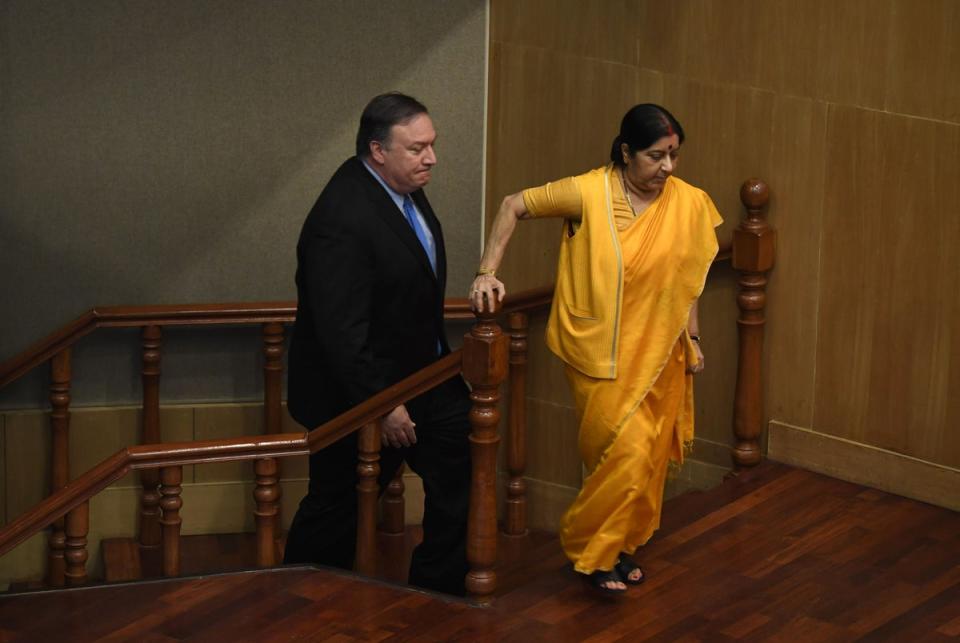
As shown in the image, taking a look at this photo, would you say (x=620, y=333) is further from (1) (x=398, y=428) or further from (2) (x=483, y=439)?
(1) (x=398, y=428)

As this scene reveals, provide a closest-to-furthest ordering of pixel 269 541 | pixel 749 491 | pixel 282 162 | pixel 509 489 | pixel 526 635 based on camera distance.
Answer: pixel 526 635 < pixel 269 541 < pixel 749 491 < pixel 509 489 < pixel 282 162

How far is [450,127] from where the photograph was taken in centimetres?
591

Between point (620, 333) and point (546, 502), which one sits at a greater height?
point (620, 333)

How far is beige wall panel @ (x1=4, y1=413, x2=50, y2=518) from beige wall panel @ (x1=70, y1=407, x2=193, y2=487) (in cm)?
10

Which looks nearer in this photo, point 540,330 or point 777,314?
point 777,314

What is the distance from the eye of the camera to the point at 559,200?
4.29 meters

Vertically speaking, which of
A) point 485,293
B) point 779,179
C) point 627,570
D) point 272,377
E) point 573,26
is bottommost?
point 627,570

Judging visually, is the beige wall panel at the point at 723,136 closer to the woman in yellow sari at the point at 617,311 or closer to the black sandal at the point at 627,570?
the woman in yellow sari at the point at 617,311

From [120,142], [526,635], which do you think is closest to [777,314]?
[526,635]

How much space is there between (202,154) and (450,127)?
89 centimetres

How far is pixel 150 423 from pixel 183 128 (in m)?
1.04

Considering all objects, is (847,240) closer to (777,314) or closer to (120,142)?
(777,314)

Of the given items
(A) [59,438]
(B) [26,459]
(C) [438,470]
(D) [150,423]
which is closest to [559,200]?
(C) [438,470]

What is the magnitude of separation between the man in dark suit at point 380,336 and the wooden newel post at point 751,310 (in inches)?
35.9
